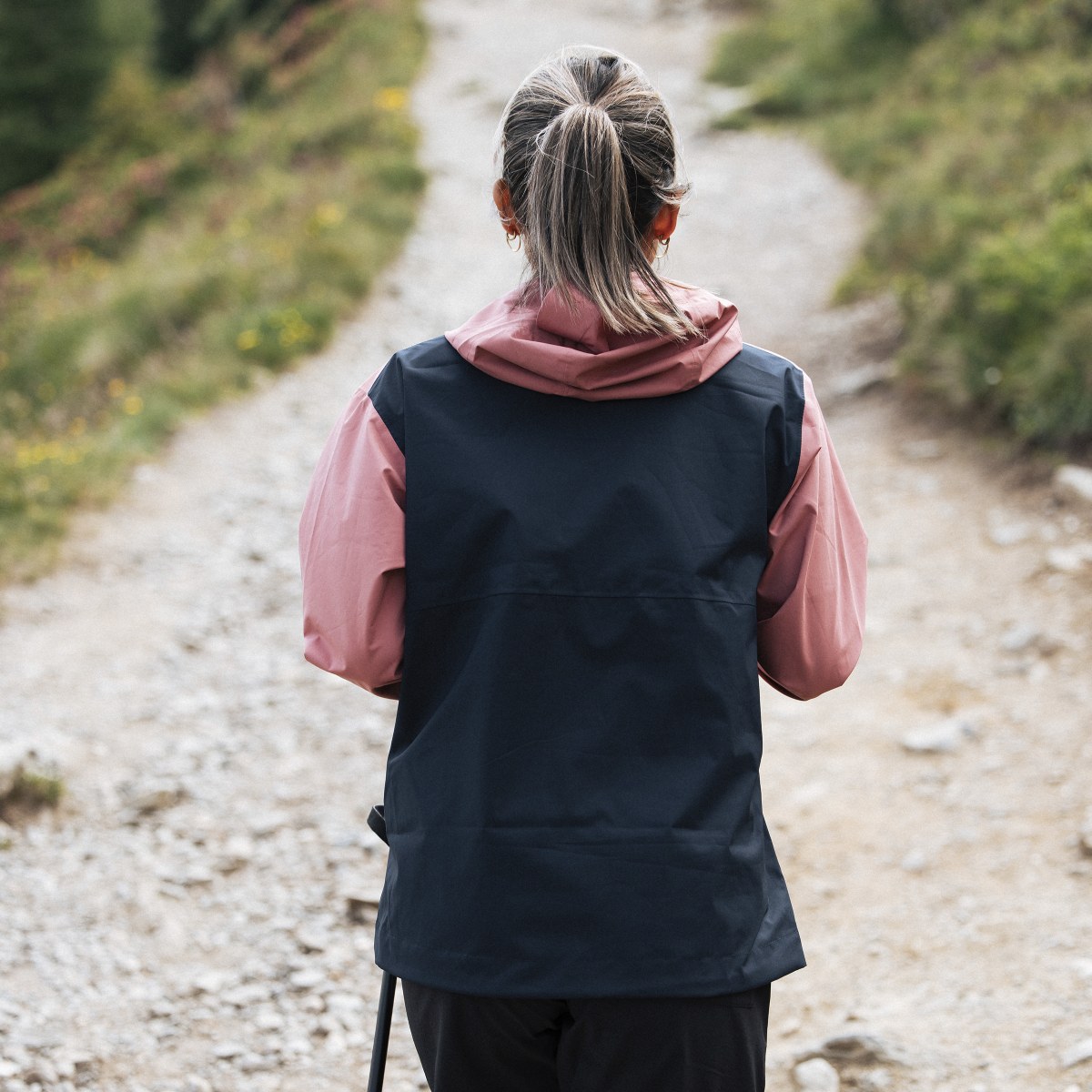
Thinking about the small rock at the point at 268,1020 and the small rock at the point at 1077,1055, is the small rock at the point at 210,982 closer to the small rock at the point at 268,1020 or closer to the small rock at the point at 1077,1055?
the small rock at the point at 268,1020

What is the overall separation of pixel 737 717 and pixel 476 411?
55 centimetres

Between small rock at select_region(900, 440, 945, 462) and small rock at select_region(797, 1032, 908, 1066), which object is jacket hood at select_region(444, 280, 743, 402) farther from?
small rock at select_region(900, 440, 945, 462)

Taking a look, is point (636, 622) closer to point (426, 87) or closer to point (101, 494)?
point (101, 494)

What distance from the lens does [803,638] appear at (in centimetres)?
175

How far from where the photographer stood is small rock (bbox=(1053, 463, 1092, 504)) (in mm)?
5590

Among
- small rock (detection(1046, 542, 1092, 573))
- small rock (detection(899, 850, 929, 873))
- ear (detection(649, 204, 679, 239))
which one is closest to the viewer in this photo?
ear (detection(649, 204, 679, 239))

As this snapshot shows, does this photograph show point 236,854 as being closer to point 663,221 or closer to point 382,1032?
point 382,1032

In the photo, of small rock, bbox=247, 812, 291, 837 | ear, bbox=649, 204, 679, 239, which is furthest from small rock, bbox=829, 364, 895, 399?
ear, bbox=649, 204, 679, 239

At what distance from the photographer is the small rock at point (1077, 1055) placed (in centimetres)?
287

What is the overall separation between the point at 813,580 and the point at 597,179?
638 millimetres

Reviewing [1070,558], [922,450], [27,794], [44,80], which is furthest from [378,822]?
[44,80]

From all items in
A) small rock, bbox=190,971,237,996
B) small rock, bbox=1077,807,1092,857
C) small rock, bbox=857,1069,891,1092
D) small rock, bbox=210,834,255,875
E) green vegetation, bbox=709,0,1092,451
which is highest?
green vegetation, bbox=709,0,1092,451

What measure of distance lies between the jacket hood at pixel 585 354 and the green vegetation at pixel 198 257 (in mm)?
5309

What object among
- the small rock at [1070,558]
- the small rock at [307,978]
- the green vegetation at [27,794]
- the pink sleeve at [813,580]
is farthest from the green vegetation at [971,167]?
the green vegetation at [27,794]
